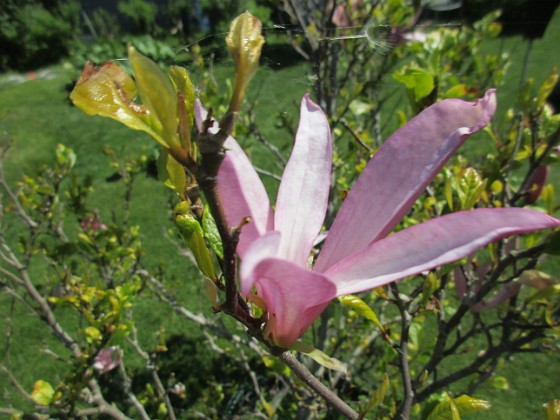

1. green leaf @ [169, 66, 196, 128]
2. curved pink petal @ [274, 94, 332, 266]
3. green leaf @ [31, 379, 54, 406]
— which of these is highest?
green leaf @ [169, 66, 196, 128]

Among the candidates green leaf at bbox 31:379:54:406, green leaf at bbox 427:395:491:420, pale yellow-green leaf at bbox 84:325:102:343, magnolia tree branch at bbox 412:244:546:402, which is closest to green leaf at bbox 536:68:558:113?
magnolia tree branch at bbox 412:244:546:402

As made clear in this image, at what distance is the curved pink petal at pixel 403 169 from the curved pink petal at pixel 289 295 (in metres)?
0.07

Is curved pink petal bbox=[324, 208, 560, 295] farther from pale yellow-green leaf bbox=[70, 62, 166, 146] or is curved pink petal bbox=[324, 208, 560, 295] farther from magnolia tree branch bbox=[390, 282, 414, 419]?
magnolia tree branch bbox=[390, 282, 414, 419]

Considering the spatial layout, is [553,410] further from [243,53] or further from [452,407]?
[243,53]

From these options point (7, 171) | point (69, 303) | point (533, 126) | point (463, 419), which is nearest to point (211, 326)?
point (69, 303)

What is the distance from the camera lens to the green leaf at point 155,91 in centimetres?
37

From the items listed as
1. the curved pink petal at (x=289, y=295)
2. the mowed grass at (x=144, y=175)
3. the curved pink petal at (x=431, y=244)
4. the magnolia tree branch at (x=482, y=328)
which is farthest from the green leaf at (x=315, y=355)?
the magnolia tree branch at (x=482, y=328)

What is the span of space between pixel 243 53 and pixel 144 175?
19.1 feet

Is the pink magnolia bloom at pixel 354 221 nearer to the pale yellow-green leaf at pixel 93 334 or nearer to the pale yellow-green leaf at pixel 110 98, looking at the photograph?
the pale yellow-green leaf at pixel 110 98

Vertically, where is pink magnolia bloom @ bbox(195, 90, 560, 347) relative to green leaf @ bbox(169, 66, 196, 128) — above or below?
below

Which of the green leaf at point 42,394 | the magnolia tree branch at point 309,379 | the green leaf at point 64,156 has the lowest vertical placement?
the green leaf at point 42,394

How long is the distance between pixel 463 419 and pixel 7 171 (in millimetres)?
6122

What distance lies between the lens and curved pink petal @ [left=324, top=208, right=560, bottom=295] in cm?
37

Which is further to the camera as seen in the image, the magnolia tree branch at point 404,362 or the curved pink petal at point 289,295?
the magnolia tree branch at point 404,362
